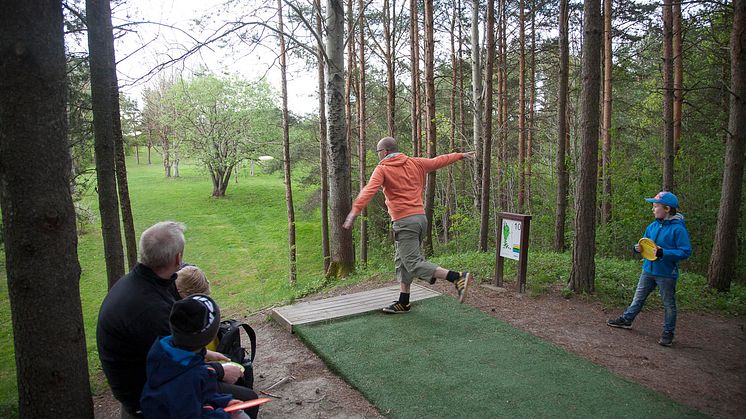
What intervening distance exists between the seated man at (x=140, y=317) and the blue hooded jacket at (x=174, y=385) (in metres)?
0.23

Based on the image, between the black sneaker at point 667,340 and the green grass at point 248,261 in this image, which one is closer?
the black sneaker at point 667,340

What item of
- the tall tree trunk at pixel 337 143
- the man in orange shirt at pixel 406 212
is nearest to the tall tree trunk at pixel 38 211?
the man in orange shirt at pixel 406 212

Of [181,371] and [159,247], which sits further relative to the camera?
[159,247]

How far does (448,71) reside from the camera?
61.1 feet

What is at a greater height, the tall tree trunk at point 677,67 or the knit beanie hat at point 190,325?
the tall tree trunk at point 677,67

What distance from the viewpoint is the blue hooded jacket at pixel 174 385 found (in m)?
2.22

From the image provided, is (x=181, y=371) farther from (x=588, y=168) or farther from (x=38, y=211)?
(x=588, y=168)

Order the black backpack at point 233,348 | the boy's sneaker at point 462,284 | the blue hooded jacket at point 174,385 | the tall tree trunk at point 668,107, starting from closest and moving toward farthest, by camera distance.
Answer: the blue hooded jacket at point 174,385 < the black backpack at point 233,348 < the boy's sneaker at point 462,284 < the tall tree trunk at point 668,107

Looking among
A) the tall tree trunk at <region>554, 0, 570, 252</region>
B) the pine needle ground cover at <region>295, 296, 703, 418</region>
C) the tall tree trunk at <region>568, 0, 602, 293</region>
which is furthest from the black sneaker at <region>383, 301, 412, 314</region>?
the tall tree trunk at <region>554, 0, 570, 252</region>

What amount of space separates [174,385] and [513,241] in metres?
5.23

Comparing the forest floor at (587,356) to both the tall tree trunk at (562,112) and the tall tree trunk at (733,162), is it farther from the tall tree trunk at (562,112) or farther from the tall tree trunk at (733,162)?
the tall tree trunk at (562,112)

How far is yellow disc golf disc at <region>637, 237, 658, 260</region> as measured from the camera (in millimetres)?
4797

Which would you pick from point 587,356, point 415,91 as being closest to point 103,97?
point 587,356

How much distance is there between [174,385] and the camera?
224 centimetres
